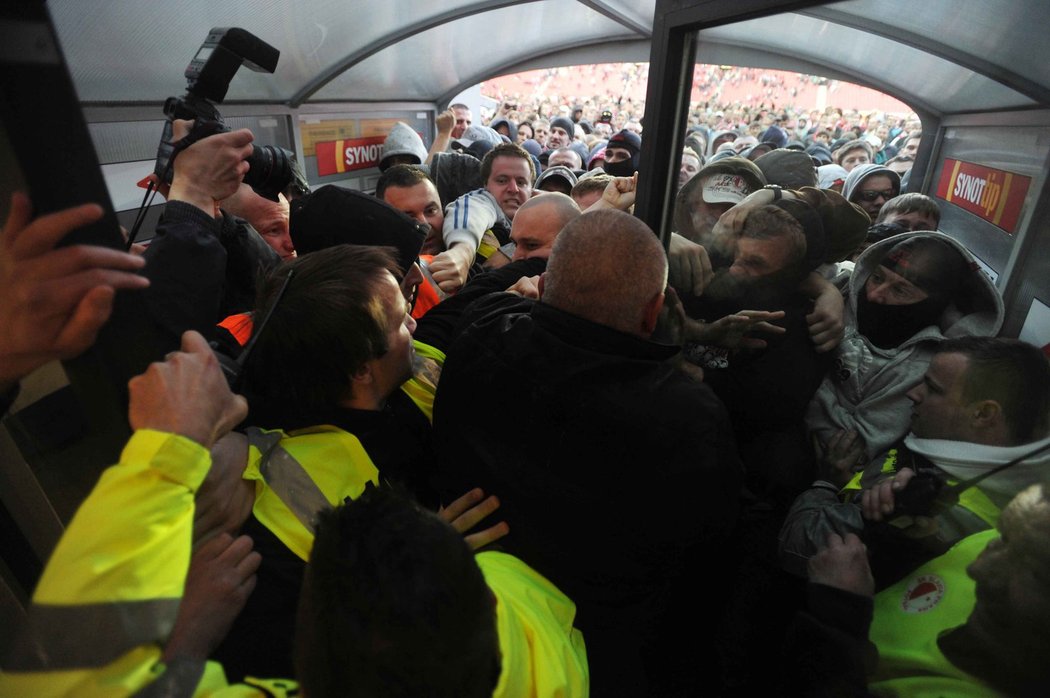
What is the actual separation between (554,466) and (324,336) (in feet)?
1.80

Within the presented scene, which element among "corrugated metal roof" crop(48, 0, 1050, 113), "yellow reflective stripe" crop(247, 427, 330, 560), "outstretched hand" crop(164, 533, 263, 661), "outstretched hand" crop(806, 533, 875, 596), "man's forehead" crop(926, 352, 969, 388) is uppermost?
"corrugated metal roof" crop(48, 0, 1050, 113)

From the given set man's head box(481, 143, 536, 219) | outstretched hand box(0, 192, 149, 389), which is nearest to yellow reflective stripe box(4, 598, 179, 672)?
outstretched hand box(0, 192, 149, 389)

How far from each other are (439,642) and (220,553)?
51cm

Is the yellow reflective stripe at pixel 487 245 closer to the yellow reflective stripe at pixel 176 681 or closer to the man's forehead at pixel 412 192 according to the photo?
the man's forehead at pixel 412 192

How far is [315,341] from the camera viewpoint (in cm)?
110

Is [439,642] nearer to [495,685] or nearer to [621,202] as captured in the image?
[495,685]

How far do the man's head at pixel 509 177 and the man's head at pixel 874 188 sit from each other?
1753 mm

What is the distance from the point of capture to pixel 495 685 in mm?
725

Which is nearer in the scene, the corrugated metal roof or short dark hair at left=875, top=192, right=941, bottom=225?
the corrugated metal roof

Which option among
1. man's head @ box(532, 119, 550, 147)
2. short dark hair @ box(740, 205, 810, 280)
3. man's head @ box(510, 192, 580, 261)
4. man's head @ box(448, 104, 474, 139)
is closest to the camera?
short dark hair @ box(740, 205, 810, 280)

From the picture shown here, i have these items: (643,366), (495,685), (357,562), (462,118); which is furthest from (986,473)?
(462,118)

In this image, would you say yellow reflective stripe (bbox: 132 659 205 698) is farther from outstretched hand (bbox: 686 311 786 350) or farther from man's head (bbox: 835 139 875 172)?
man's head (bbox: 835 139 875 172)

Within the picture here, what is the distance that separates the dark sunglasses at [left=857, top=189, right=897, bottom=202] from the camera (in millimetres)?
2695

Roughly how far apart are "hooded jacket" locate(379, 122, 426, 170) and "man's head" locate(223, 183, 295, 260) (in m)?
2.22
